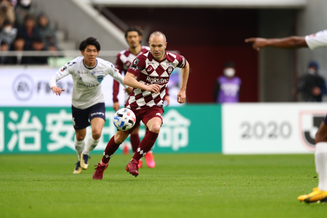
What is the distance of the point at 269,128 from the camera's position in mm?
15062

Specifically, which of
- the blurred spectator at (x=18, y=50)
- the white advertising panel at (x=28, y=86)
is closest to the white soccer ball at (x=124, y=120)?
the white advertising panel at (x=28, y=86)

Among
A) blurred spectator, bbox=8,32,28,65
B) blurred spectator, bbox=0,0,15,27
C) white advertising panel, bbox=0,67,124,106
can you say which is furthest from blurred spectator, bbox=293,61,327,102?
blurred spectator, bbox=0,0,15,27

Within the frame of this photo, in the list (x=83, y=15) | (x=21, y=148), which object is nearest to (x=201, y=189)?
(x=21, y=148)

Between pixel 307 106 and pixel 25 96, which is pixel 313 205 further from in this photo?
pixel 25 96

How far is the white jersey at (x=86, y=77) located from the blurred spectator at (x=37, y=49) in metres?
8.72

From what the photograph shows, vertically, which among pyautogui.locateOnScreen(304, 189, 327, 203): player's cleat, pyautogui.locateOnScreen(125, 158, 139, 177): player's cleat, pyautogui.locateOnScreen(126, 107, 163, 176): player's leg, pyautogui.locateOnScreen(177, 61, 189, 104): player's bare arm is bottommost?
pyautogui.locateOnScreen(304, 189, 327, 203): player's cleat

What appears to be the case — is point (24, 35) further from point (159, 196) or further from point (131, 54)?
point (159, 196)

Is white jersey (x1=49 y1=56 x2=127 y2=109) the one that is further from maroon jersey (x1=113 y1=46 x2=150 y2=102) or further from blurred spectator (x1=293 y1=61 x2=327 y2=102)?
blurred spectator (x1=293 y1=61 x2=327 y2=102)

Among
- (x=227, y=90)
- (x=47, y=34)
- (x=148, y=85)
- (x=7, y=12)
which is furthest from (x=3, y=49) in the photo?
(x=148, y=85)

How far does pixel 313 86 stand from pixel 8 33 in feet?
34.2

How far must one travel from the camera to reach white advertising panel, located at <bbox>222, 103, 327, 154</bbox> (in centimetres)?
1499

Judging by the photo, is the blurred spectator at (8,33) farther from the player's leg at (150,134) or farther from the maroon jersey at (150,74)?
the player's leg at (150,134)

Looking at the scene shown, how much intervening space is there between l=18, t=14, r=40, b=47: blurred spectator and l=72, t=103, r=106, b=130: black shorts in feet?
30.2

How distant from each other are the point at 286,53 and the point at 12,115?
45.2 feet
